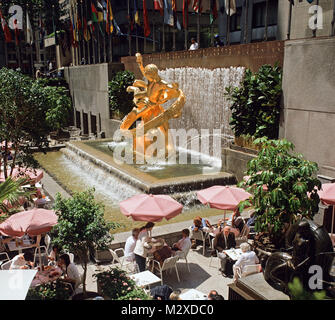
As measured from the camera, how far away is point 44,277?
267 inches

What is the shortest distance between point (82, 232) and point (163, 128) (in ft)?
34.9

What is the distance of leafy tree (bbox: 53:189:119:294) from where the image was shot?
5777mm

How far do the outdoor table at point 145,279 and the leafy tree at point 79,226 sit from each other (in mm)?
1254

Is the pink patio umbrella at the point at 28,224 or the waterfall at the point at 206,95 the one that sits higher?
the waterfall at the point at 206,95

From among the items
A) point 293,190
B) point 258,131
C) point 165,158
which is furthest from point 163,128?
point 293,190

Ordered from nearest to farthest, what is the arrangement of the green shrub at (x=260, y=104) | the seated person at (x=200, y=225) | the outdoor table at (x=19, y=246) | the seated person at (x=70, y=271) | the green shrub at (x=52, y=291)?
the green shrub at (x=52, y=291) → the seated person at (x=70, y=271) → the outdoor table at (x=19, y=246) → the seated person at (x=200, y=225) → the green shrub at (x=260, y=104)

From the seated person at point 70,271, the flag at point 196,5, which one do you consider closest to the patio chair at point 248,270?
the seated person at point 70,271

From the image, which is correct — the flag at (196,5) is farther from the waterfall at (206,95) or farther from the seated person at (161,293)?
the seated person at (161,293)

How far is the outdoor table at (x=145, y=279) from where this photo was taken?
22.3 feet

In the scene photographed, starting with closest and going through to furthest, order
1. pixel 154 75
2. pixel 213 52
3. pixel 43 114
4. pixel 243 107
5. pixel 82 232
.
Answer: pixel 82 232 → pixel 43 114 → pixel 243 107 → pixel 154 75 → pixel 213 52

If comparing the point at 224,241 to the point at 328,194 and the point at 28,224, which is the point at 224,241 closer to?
the point at 328,194

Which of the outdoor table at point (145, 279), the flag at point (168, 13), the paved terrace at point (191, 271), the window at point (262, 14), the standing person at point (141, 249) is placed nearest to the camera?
the outdoor table at point (145, 279)

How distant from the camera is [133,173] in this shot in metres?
13.9
